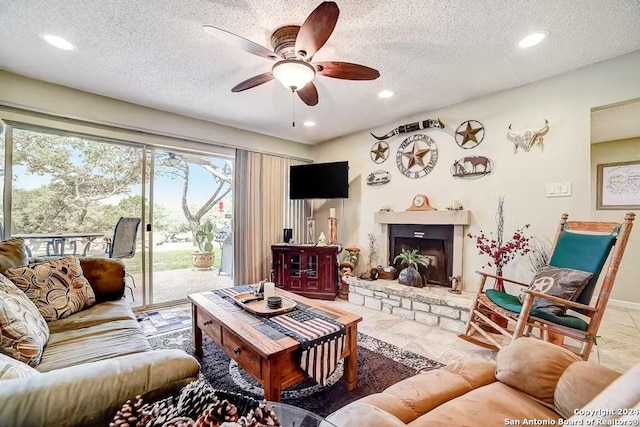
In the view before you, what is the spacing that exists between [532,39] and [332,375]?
2.78 metres

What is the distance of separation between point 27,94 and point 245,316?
2932mm

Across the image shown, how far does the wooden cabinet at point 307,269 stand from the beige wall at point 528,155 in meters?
1.19

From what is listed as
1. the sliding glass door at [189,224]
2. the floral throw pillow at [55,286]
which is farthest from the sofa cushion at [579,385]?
the sliding glass door at [189,224]

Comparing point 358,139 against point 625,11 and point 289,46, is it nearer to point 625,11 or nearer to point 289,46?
point 289,46

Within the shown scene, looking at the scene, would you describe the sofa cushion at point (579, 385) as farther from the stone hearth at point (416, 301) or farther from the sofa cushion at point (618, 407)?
the stone hearth at point (416, 301)

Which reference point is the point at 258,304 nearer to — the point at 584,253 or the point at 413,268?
the point at 413,268

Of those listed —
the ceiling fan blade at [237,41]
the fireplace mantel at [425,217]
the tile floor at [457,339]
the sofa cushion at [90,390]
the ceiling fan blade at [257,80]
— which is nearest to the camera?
the sofa cushion at [90,390]

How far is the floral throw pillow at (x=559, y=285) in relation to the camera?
1833 mm

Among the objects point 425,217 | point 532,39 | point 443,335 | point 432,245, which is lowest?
point 443,335

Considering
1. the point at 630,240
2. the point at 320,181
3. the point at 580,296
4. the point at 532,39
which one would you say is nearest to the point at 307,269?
the point at 320,181

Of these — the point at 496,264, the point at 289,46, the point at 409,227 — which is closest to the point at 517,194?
the point at 496,264

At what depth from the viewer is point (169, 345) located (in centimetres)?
234

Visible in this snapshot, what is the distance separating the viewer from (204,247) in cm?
447

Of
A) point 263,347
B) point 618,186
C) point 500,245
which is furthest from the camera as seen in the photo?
point 618,186
